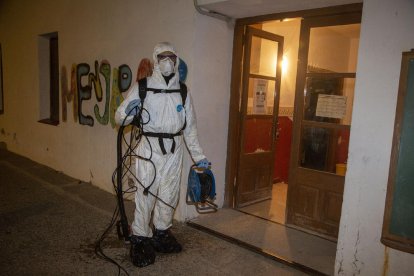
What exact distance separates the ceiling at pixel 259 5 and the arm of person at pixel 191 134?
46.1 inches

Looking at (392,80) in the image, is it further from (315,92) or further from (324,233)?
(324,233)

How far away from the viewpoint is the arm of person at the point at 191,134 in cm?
336

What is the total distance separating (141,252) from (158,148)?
1.01 meters

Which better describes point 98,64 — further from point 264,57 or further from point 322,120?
point 322,120

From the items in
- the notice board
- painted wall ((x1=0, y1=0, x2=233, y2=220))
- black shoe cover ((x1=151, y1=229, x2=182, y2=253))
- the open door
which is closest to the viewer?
the notice board

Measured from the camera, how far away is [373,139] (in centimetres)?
261

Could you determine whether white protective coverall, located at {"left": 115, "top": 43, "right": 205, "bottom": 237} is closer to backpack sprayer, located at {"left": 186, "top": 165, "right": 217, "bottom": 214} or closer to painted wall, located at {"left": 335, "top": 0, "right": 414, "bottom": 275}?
backpack sprayer, located at {"left": 186, "top": 165, "right": 217, "bottom": 214}

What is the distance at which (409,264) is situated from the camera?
2449 mm

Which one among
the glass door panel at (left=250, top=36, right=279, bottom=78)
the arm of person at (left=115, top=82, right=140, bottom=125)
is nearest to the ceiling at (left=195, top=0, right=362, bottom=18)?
the glass door panel at (left=250, top=36, right=279, bottom=78)

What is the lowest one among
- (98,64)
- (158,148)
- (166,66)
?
(158,148)

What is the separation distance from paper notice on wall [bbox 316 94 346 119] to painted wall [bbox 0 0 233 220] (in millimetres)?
1282

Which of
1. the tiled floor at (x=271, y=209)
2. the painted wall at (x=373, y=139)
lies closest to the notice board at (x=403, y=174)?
the painted wall at (x=373, y=139)

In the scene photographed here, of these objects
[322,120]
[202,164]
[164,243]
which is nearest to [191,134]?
[202,164]

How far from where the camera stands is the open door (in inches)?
176
